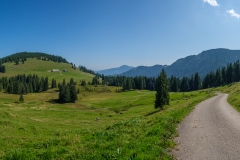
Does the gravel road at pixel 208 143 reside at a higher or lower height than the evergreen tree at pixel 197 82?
lower

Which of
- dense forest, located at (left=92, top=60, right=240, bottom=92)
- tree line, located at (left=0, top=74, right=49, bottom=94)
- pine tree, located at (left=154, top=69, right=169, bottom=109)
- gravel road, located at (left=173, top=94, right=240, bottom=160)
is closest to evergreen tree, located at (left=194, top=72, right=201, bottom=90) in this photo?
dense forest, located at (left=92, top=60, right=240, bottom=92)

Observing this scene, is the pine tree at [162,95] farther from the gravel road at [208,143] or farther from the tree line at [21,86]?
the tree line at [21,86]

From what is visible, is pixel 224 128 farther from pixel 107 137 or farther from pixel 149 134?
pixel 107 137

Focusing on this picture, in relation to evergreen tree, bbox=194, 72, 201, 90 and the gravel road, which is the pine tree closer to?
the gravel road

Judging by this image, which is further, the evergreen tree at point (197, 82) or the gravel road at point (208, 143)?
the evergreen tree at point (197, 82)

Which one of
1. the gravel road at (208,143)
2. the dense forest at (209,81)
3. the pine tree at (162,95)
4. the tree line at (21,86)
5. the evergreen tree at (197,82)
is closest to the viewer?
the gravel road at (208,143)

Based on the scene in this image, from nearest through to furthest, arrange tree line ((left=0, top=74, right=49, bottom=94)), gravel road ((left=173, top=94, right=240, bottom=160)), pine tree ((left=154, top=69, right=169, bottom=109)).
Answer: gravel road ((left=173, top=94, right=240, bottom=160)) < pine tree ((left=154, top=69, right=169, bottom=109)) < tree line ((left=0, top=74, right=49, bottom=94))

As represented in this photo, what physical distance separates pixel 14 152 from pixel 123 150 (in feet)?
23.4

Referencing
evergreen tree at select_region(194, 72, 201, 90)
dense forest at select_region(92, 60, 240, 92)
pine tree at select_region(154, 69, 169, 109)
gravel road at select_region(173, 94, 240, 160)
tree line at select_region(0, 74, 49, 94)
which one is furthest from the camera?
evergreen tree at select_region(194, 72, 201, 90)

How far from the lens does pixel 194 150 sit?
11.2 metres

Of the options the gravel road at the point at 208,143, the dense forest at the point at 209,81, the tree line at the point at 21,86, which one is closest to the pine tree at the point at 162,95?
the gravel road at the point at 208,143

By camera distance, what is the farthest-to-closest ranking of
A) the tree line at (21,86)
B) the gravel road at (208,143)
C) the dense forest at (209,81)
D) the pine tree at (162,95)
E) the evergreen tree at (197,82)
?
the evergreen tree at (197,82), the tree line at (21,86), the dense forest at (209,81), the pine tree at (162,95), the gravel road at (208,143)

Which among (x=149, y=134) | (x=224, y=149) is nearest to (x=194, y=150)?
(x=224, y=149)

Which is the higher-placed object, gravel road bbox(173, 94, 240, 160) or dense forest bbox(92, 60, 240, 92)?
dense forest bbox(92, 60, 240, 92)
